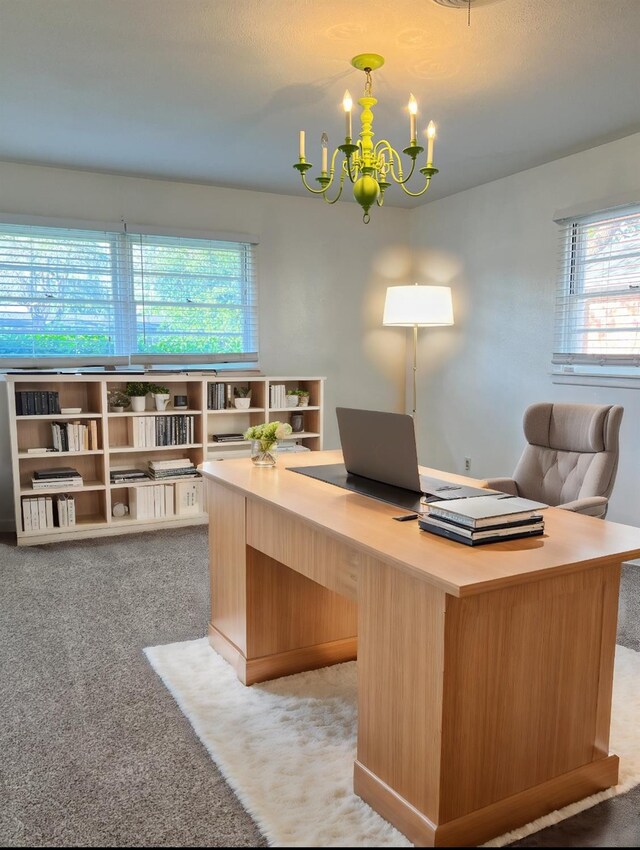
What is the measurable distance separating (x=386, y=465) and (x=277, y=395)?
9.55ft

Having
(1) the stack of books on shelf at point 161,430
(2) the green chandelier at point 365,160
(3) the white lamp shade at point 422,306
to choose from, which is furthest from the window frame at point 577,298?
(1) the stack of books on shelf at point 161,430

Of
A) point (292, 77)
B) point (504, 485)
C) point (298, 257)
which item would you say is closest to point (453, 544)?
point (504, 485)

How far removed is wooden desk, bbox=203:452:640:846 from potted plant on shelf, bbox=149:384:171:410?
2.94 m

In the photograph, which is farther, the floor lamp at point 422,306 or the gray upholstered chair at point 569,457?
the floor lamp at point 422,306

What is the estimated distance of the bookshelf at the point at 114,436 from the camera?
14.2ft

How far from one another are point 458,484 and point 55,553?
2823 millimetres

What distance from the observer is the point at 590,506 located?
2.89m

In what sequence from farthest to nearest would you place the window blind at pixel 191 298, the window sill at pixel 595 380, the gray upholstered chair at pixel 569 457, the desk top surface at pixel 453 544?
1. the window blind at pixel 191 298
2. the window sill at pixel 595 380
3. the gray upholstered chair at pixel 569 457
4. the desk top surface at pixel 453 544

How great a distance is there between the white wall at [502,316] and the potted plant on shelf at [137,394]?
248 cm

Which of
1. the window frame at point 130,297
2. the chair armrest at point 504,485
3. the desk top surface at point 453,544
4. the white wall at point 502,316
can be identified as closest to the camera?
the desk top surface at point 453,544

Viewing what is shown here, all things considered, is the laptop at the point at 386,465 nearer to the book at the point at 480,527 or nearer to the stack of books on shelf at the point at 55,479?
the book at the point at 480,527

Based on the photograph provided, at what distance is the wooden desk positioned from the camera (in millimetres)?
1513

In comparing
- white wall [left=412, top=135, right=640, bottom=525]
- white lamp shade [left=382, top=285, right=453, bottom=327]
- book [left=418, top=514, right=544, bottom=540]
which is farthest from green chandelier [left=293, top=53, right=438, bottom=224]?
white wall [left=412, top=135, right=640, bottom=525]

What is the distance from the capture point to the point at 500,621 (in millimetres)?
1565
